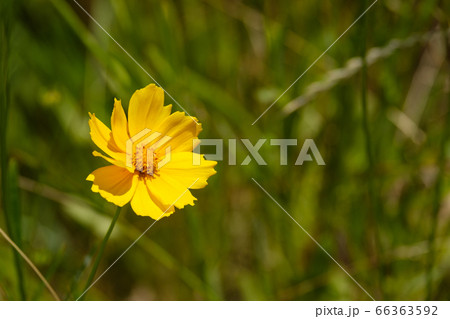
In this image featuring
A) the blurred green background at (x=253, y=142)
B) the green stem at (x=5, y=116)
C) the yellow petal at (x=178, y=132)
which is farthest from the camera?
the blurred green background at (x=253, y=142)

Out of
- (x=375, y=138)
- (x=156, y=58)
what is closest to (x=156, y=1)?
(x=156, y=58)

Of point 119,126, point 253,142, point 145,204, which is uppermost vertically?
point 253,142

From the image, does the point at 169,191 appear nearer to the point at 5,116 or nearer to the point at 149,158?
the point at 149,158

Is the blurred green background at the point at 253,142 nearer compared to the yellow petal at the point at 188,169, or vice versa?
the yellow petal at the point at 188,169

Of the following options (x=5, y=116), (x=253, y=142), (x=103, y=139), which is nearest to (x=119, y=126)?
(x=103, y=139)

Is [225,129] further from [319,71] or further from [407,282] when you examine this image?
[407,282]

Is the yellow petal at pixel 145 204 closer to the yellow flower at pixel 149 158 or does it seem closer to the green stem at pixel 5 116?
the yellow flower at pixel 149 158

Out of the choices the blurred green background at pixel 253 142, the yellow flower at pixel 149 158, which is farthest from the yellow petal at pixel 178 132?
the blurred green background at pixel 253 142
